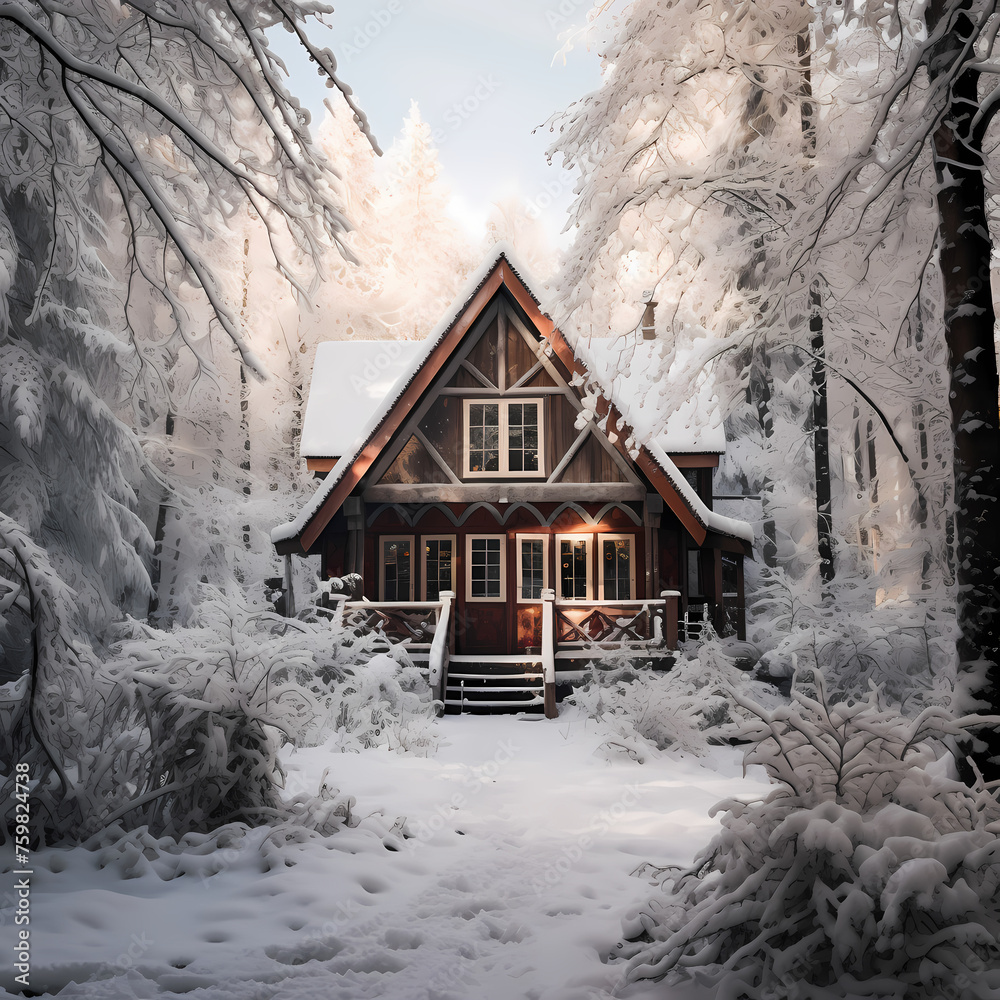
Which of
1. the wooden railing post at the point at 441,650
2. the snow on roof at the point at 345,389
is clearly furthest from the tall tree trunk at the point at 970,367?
the snow on roof at the point at 345,389

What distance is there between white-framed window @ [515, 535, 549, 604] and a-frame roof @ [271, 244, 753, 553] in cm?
277

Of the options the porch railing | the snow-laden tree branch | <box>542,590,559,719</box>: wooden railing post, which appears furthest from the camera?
the porch railing

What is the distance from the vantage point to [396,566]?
14508 mm

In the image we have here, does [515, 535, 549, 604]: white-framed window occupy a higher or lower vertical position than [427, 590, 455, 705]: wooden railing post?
higher

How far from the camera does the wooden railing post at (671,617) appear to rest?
11.6m

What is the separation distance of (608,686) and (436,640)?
3091 millimetres

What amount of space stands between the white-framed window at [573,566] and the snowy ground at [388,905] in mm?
8113

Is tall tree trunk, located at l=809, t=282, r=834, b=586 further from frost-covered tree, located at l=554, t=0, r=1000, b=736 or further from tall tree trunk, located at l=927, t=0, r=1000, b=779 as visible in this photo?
tall tree trunk, located at l=927, t=0, r=1000, b=779

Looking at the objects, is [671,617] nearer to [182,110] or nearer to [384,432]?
[384,432]

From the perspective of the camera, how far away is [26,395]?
8.33 metres

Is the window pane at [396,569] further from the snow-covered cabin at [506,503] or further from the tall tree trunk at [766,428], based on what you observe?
the tall tree trunk at [766,428]

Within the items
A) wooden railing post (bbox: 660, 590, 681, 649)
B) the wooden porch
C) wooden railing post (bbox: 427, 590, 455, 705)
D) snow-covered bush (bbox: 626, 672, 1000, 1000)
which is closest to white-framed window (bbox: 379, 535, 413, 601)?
the wooden porch

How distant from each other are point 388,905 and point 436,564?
10.8m

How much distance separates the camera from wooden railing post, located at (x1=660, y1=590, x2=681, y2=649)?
38.0ft
